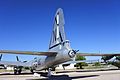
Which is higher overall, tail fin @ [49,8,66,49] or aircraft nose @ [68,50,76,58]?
tail fin @ [49,8,66,49]

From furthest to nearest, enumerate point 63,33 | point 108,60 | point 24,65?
point 108,60 < point 24,65 < point 63,33

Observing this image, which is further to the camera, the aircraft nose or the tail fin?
the tail fin

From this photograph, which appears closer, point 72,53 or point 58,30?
point 72,53

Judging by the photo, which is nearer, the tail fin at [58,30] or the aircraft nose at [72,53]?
the aircraft nose at [72,53]

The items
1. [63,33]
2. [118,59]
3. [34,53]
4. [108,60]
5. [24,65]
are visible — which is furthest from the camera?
[108,60]

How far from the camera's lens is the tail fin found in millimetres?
31094

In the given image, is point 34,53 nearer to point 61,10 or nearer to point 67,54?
point 67,54

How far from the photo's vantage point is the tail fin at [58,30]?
31.1m

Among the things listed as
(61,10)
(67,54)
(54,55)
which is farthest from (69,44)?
(61,10)

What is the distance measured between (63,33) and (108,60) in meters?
49.5

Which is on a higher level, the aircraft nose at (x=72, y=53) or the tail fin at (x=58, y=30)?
the tail fin at (x=58, y=30)

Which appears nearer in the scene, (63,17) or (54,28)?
(63,17)

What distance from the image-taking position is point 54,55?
3133cm

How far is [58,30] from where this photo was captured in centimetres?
3262
